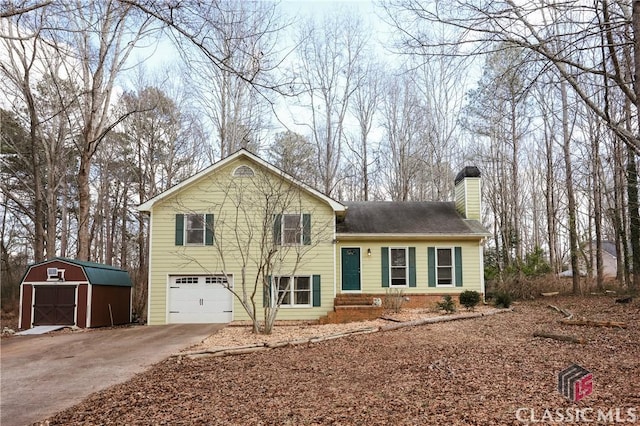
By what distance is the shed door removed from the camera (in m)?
15.0

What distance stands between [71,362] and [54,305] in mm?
7096

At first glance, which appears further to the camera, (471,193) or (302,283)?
(471,193)

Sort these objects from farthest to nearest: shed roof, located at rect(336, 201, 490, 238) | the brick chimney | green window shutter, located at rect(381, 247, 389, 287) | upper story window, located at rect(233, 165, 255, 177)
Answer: the brick chimney, shed roof, located at rect(336, 201, 490, 238), green window shutter, located at rect(381, 247, 389, 287), upper story window, located at rect(233, 165, 255, 177)

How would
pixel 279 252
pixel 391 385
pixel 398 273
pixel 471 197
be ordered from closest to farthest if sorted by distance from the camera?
pixel 391 385, pixel 279 252, pixel 398 273, pixel 471 197

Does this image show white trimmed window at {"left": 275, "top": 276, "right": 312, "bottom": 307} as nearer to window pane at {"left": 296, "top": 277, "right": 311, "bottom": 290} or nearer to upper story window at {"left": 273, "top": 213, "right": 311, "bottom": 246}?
window pane at {"left": 296, "top": 277, "right": 311, "bottom": 290}

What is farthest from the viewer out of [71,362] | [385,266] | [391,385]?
[385,266]

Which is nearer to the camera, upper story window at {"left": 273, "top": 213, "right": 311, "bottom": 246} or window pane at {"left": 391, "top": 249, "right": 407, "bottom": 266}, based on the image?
upper story window at {"left": 273, "top": 213, "right": 311, "bottom": 246}

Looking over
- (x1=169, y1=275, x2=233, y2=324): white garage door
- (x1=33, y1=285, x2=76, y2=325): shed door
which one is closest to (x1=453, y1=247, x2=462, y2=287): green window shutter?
(x1=169, y1=275, x2=233, y2=324): white garage door

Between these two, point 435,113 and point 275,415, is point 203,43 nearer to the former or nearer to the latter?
point 275,415

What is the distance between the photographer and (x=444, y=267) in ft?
54.7

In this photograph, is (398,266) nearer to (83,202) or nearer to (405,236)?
(405,236)

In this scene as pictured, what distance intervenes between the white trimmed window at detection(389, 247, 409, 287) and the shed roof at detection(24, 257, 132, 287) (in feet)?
31.3

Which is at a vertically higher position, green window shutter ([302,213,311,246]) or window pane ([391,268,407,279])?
green window shutter ([302,213,311,246])

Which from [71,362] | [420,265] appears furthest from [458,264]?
[71,362]
